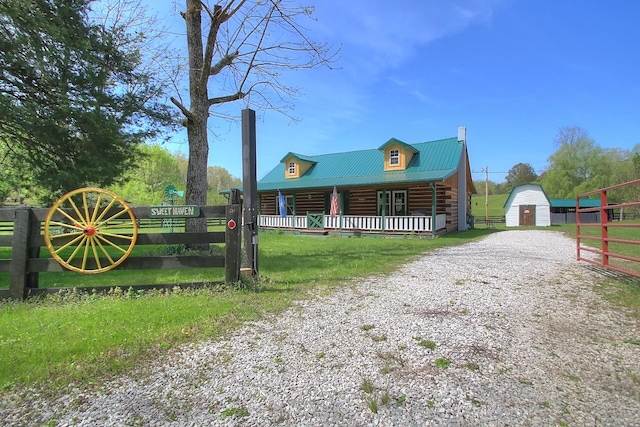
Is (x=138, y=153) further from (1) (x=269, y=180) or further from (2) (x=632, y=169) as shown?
(2) (x=632, y=169)

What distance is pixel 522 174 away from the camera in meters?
69.6

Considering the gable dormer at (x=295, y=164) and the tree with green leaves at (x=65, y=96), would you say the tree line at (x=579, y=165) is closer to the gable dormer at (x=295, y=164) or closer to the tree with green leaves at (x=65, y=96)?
the gable dormer at (x=295, y=164)

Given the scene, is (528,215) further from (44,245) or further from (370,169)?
(44,245)

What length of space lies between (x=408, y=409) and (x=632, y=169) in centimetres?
5642

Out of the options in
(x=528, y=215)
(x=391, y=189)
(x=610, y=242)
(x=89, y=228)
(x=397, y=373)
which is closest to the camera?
(x=397, y=373)

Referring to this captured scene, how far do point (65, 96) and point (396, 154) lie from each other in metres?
16.0

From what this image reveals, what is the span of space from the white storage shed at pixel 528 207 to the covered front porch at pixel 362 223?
1916 cm

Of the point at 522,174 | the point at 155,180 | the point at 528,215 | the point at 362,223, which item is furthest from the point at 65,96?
the point at 522,174

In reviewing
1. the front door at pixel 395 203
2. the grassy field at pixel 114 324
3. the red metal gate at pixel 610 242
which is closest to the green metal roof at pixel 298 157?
the front door at pixel 395 203

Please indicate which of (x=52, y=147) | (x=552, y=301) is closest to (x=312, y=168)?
(x=52, y=147)

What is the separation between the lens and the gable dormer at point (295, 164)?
78.2 ft

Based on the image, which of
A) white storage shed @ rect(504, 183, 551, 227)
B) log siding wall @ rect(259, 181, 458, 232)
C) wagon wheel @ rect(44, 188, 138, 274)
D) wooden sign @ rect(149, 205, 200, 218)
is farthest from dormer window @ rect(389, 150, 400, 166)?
white storage shed @ rect(504, 183, 551, 227)

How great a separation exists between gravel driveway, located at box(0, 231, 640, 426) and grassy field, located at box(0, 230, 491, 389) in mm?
366

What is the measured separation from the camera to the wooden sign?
17.5ft
